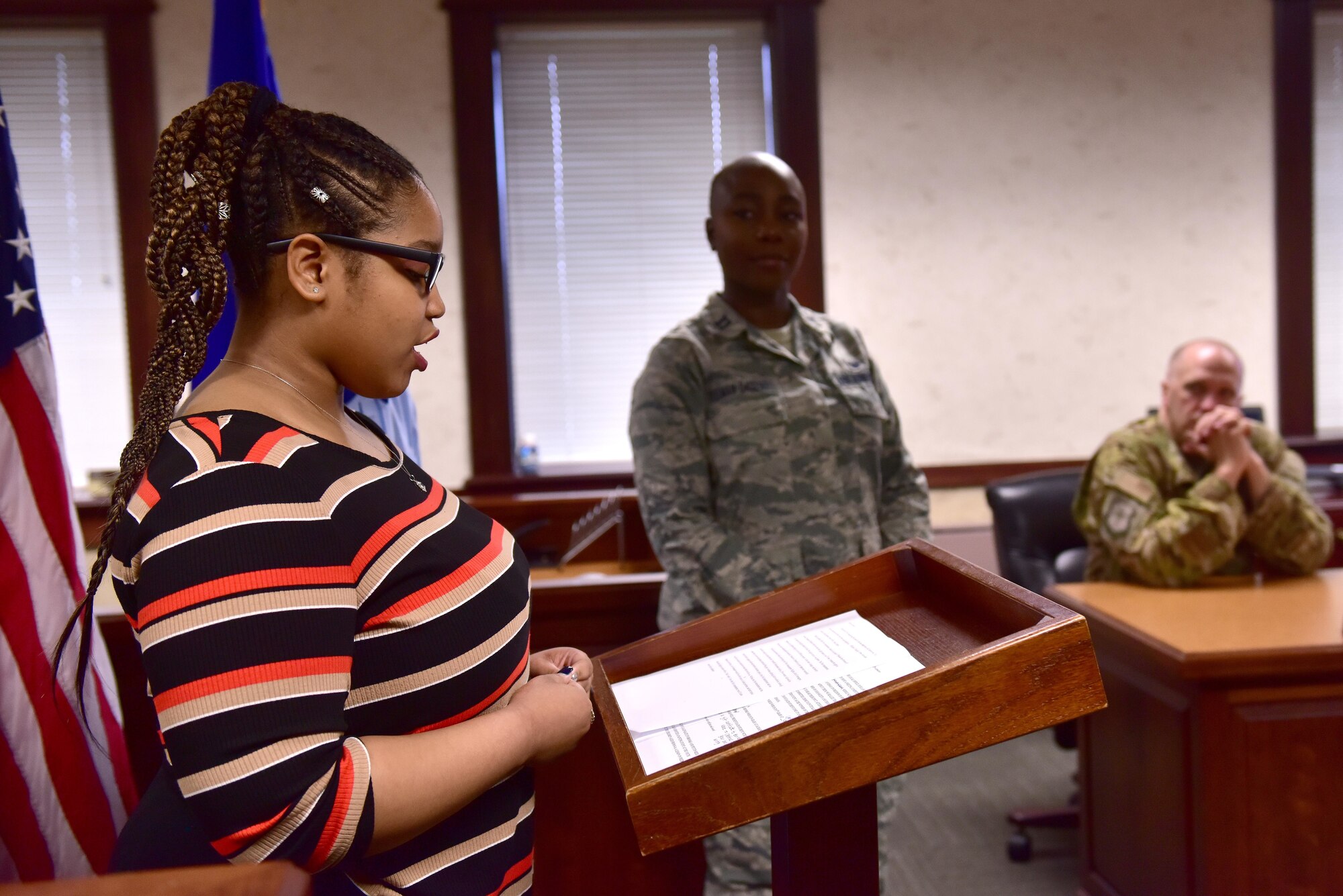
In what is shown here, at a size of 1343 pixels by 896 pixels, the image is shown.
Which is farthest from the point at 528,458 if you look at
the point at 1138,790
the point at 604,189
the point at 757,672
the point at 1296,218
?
the point at 1296,218

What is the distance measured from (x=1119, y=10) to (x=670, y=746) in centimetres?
388

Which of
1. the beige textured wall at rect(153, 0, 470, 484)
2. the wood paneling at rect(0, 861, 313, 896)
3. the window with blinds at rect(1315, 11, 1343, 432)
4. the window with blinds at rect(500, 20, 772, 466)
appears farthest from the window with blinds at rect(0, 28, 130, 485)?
the window with blinds at rect(1315, 11, 1343, 432)

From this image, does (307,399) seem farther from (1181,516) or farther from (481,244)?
(481,244)

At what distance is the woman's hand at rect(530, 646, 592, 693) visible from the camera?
93cm

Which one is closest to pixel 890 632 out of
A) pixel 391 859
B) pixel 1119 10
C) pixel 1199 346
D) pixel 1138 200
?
pixel 391 859

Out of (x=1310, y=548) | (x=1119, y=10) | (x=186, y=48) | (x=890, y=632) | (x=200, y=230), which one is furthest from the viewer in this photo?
(x=1119, y=10)

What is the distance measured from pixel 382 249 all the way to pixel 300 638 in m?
0.31

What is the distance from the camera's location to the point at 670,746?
75 cm

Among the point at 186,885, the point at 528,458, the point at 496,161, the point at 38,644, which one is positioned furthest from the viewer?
the point at 528,458

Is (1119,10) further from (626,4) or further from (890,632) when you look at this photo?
(890,632)

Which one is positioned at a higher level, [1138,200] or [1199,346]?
[1138,200]

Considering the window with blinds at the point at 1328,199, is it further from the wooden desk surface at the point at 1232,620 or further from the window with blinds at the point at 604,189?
the window with blinds at the point at 604,189

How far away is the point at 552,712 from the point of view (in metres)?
0.79

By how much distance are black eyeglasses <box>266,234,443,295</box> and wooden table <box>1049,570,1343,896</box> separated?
1.49 m
